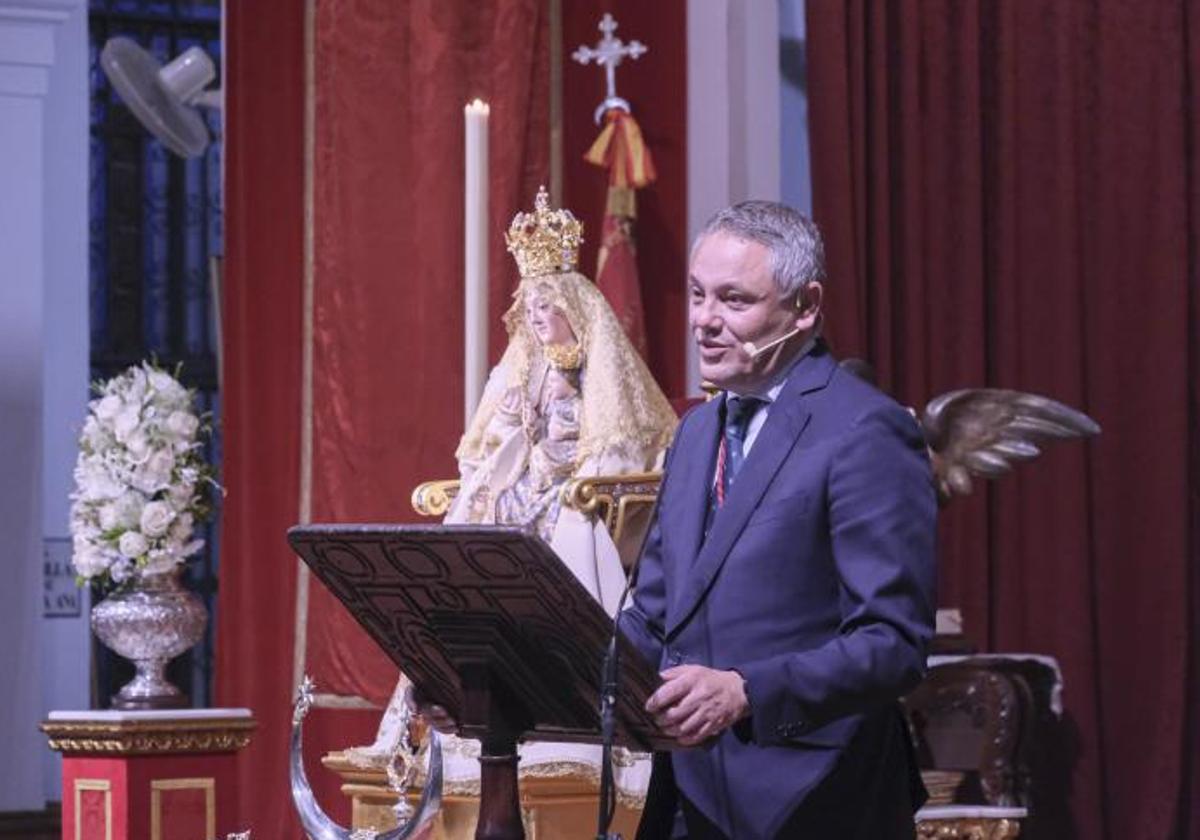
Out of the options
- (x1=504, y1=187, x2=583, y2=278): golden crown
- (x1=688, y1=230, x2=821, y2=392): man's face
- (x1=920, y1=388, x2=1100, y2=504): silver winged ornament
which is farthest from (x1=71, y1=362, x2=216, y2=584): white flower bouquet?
(x1=688, y1=230, x2=821, y2=392): man's face

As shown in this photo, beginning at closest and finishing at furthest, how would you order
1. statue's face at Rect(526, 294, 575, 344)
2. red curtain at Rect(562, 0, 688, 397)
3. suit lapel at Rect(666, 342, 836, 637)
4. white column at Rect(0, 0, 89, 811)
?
suit lapel at Rect(666, 342, 836, 637) → statue's face at Rect(526, 294, 575, 344) → red curtain at Rect(562, 0, 688, 397) → white column at Rect(0, 0, 89, 811)

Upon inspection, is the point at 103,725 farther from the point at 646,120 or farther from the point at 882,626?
the point at 882,626

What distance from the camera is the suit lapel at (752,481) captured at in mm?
2557

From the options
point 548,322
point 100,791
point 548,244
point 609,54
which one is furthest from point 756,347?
point 609,54

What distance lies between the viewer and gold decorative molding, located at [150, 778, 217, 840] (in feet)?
16.7

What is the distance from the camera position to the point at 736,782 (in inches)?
99.3

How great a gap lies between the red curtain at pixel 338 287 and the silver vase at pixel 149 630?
0.52 meters

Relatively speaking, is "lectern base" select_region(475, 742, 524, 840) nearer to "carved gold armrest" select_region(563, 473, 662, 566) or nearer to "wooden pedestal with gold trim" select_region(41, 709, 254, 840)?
"carved gold armrest" select_region(563, 473, 662, 566)

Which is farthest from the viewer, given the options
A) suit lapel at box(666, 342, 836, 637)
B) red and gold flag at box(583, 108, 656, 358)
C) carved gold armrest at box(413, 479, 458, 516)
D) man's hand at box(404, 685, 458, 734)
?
red and gold flag at box(583, 108, 656, 358)

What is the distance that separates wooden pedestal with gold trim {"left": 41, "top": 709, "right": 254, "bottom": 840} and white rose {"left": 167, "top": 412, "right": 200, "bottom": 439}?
63cm

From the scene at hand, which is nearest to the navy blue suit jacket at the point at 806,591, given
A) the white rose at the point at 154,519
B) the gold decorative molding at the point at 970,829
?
the gold decorative molding at the point at 970,829

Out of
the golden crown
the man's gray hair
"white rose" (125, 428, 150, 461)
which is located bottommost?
"white rose" (125, 428, 150, 461)

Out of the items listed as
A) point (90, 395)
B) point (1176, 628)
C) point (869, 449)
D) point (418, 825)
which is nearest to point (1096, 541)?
point (1176, 628)

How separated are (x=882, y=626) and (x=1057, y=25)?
4.11 meters
